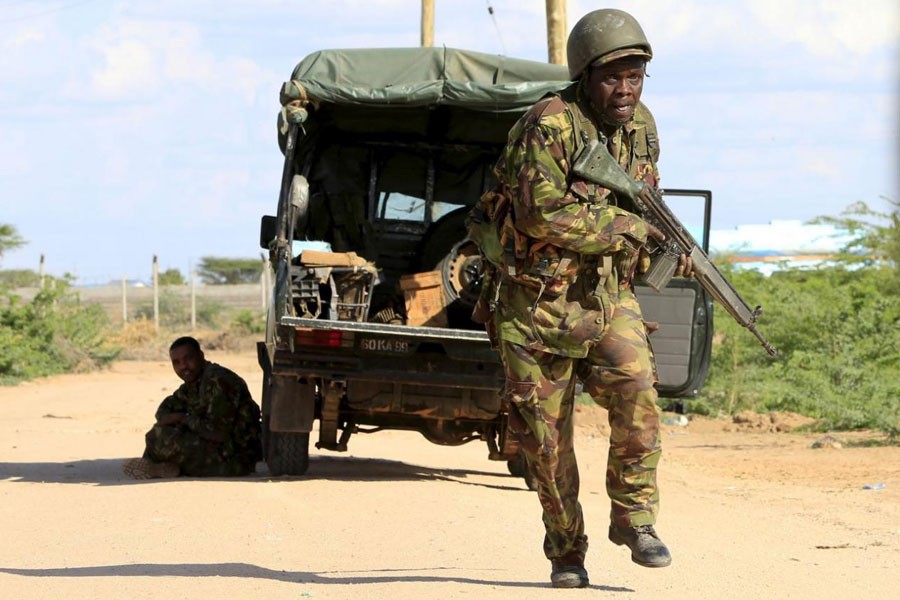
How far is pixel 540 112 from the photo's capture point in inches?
217

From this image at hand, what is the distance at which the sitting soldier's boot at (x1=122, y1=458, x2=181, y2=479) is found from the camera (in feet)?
34.1

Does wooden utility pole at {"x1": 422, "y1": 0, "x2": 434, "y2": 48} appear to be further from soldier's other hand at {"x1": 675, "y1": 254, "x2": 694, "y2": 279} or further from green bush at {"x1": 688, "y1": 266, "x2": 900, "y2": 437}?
soldier's other hand at {"x1": 675, "y1": 254, "x2": 694, "y2": 279}

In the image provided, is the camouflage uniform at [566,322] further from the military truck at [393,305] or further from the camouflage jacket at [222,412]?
the camouflage jacket at [222,412]

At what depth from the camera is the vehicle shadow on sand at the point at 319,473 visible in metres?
10.5


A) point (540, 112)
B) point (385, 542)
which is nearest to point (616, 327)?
point (540, 112)

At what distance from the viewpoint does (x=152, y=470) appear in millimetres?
10414

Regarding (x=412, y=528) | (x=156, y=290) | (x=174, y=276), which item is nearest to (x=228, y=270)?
(x=174, y=276)

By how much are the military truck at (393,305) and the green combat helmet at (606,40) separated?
4190 mm

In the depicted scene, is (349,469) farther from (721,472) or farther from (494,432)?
(721,472)

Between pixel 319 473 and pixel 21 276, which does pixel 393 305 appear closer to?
pixel 319 473

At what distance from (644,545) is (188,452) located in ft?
18.4

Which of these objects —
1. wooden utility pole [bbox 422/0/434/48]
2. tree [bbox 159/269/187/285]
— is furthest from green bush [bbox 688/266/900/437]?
tree [bbox 159/269/187/285]

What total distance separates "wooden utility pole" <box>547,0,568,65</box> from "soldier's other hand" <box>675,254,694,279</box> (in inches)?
435

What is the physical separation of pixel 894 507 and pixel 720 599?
4.16 metres
